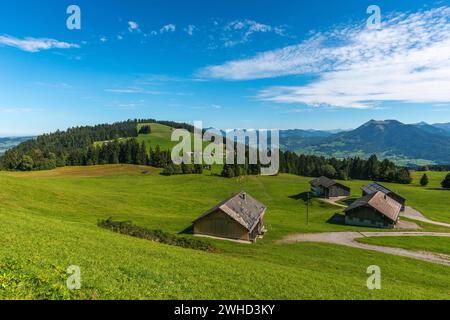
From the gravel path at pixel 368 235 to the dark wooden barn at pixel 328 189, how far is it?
40686 mm

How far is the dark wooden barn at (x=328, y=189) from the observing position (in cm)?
9812

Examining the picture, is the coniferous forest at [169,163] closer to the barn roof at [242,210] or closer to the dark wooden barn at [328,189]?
the dark wooden barn at [328,189]

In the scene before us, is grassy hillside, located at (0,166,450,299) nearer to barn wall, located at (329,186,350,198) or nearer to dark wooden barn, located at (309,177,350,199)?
dark wooden barn, located at (309,177,350,199)

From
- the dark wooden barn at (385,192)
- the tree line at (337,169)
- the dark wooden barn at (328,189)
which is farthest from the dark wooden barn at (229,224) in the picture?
the tree line at (337,169)

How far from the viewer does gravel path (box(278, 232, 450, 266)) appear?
4028 cm

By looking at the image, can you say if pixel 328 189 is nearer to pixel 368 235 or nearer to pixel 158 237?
pixel 368 235

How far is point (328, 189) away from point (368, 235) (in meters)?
44.0

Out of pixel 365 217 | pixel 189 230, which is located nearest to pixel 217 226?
pixel 189 230

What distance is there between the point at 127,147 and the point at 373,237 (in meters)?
138

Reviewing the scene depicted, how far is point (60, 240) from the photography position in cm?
2325

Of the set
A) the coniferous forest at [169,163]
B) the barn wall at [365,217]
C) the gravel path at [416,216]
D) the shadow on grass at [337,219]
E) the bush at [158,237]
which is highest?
the coniferous forest at [169,163]
